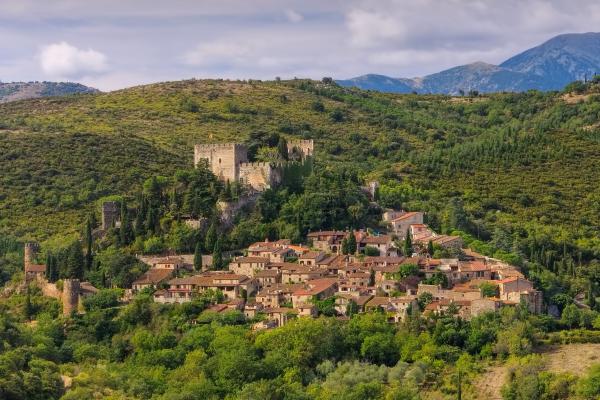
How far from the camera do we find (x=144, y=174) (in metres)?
91.6

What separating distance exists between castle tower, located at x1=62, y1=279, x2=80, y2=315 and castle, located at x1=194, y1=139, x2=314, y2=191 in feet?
48.7

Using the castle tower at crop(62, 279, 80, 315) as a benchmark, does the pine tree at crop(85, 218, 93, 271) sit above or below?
above

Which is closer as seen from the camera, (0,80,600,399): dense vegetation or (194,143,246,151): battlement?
(0,80,600,399): dense vegetation

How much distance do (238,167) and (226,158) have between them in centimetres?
114

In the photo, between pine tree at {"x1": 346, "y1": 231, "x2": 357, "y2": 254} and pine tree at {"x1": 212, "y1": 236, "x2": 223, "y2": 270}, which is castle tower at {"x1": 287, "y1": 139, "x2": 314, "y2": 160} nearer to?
pine tree at {"x1": 346, "y1": 231, "x2": 357, "y2": 254}

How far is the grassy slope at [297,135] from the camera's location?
86.5 m

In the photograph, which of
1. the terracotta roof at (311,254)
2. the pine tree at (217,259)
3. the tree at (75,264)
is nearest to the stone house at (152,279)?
the pine tree at (217,259)

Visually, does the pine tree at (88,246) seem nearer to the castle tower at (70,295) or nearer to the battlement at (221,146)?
the castle tower at (70,295)

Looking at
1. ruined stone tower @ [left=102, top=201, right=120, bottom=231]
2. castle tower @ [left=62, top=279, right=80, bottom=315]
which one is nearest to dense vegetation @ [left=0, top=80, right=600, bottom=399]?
castle tower @ [left=62, top=279, right=80, bottom=315]

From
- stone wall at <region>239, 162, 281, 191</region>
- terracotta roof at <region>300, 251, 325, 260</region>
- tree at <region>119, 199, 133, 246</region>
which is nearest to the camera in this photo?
terracotta roof at <region>300, 251, 325, 260</region>

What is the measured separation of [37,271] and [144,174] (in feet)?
100

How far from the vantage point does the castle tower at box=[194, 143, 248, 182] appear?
6975cm

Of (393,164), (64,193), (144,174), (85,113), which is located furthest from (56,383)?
(85,113)

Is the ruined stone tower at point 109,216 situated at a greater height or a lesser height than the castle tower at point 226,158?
lesser
